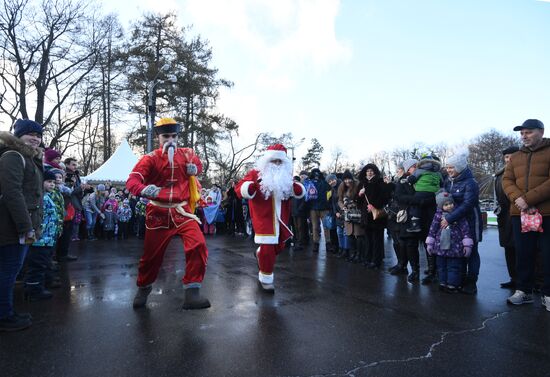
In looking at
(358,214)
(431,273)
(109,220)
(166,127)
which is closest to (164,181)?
(166,127)

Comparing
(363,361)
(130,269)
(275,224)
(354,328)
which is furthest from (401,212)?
(130,269)

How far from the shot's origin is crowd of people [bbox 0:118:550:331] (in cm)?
366

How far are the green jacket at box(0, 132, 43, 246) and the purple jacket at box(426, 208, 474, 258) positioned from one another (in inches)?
187

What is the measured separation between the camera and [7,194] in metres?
3.46

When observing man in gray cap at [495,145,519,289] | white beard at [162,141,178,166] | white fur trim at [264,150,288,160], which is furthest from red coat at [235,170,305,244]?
man in gray cap at [495,145,519,289]

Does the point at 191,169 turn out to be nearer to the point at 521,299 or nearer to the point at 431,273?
the point at 431,273

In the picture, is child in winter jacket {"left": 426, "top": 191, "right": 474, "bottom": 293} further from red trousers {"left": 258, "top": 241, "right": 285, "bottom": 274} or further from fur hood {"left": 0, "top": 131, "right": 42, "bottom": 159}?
fur hood {"left": 0, "top": 131, "right": 42, "bottom": 159}

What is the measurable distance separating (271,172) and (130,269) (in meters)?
3.33

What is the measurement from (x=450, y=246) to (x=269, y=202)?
247cm

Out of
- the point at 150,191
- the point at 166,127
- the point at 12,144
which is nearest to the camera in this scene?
the point at 12,144

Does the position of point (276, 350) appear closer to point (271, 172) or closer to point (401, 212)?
point (271, 172)

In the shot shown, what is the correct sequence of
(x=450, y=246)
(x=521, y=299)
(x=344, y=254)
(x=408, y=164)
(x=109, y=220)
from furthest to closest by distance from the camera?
(x=109, y=220) < (x=344, y=254) < (x=408, y=164) < (x=450, y=246) < (x=521, y=299)

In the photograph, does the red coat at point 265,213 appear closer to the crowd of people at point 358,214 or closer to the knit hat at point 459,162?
the crowd of people at point 358,214

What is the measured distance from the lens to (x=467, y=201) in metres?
5.03
